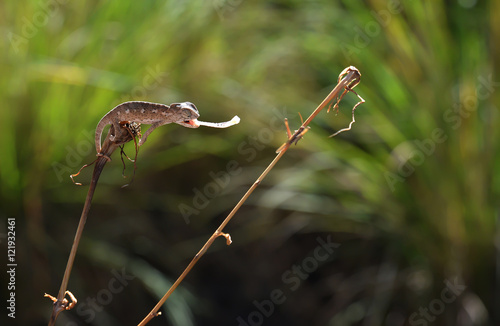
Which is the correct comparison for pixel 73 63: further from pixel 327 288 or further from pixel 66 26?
pixel 327 288

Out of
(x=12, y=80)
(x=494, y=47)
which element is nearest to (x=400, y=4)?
(x=494, y=47)

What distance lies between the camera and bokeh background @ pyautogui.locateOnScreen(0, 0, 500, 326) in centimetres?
148

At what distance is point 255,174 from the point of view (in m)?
1.81

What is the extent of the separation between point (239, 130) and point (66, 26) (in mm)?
602

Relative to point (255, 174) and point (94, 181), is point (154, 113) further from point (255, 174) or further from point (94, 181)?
point (255, 174)

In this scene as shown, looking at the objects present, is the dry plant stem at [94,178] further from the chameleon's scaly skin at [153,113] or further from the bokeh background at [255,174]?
the bokeh background at [255,174]

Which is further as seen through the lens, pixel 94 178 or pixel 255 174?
pixel 255 174

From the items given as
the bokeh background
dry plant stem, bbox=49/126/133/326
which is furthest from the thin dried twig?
the bokeh background

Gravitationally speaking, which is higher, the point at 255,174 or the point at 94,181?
the point at 94,181

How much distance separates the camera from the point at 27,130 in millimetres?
1517

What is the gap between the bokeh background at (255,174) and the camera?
148cm

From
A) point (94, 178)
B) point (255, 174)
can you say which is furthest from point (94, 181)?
point (255, 174)

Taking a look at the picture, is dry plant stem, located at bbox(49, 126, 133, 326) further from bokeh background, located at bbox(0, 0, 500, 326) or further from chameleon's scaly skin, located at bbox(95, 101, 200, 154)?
bokeh background, located at bbox(0, 0, 500, 326)

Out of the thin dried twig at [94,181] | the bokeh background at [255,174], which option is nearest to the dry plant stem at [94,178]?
the thin dried twig at [94,181]
